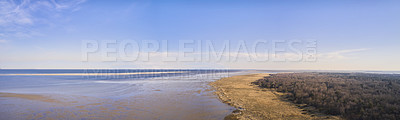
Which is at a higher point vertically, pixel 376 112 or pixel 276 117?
pixel 376 112

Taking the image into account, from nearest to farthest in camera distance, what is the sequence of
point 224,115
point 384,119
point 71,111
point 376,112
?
point 384,119
point 376,112
point 224,115
point 71,111

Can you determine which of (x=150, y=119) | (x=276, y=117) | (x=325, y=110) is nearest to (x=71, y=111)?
(x=150, y=119)

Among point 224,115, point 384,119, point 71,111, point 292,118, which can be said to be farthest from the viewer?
point 71,111

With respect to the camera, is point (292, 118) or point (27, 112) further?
point (27, 112)

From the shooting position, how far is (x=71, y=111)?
10.5 m

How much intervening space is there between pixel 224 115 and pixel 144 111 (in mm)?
4611

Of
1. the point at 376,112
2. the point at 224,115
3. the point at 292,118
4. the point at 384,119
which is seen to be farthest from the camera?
the point at 224,115

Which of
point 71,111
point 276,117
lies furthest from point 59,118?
point 276,117

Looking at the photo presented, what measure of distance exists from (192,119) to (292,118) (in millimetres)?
4836

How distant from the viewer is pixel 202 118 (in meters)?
9.19

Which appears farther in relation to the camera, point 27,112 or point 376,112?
point 27,112

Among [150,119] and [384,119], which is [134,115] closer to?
[150,119]

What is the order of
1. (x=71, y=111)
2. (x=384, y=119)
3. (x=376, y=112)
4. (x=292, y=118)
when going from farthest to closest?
(x=71, y=111) < (x=292, y=118) < (x=376, y=112) < (x=384, y=119)

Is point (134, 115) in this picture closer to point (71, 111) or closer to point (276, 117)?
point (71, 111)
